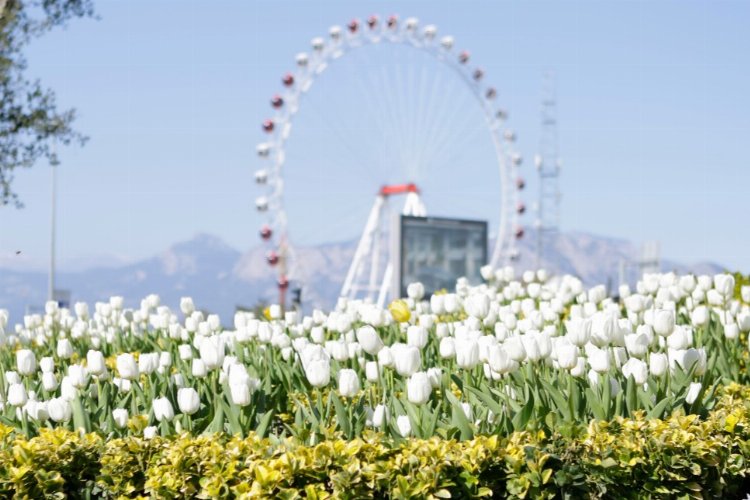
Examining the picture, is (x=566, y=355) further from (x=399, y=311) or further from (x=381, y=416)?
(x=399, y=311)

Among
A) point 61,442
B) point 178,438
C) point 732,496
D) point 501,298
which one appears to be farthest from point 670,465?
point 501,298

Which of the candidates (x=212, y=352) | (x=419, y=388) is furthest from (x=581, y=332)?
(x=212, y=352)

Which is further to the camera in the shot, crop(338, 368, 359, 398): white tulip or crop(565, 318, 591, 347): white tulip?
crop(565, 318, 591, 347): white tulip

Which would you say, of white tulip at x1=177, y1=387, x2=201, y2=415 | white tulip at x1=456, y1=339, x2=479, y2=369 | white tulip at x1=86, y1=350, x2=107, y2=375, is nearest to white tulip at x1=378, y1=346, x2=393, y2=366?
white tulip at x1=456, y1=339, x2=479, y2=369

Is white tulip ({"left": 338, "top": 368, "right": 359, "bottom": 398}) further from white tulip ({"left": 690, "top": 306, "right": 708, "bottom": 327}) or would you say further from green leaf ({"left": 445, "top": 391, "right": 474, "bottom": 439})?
white tulip ({"left": 690, "top": 306, "right": 708, "bottom": 327})

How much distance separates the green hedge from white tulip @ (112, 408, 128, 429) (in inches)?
7.7

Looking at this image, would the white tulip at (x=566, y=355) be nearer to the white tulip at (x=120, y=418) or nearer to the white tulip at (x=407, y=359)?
the white tulip at (x=407, y=359)

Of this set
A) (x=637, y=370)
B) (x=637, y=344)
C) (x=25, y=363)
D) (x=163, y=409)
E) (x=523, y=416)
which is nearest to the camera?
(x=523, y=416)

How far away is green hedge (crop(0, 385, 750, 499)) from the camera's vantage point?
13.8ft

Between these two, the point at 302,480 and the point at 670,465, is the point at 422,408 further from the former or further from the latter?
the point at 670,465

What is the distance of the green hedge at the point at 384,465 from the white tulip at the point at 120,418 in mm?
195

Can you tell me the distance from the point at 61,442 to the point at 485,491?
1902 mm

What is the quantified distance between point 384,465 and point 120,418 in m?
1.43

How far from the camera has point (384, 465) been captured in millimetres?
4219
